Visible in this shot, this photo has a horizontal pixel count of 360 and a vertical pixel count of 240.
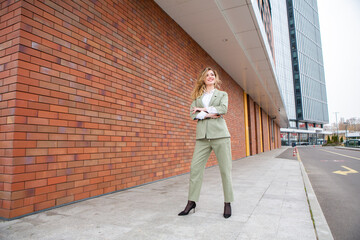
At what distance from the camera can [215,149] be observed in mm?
2605

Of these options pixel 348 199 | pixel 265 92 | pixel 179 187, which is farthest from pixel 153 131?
pixel 265 92

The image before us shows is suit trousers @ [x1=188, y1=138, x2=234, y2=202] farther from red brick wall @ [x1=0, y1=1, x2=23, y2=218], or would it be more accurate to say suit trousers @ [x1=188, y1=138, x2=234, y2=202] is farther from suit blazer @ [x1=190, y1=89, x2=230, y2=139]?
red brick wall @ [x1=0, y1=1, x2=23, y2=218]

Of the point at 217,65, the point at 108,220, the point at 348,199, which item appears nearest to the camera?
the point at 108,220

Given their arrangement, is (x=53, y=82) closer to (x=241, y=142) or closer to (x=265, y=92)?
(x=241, y=142)

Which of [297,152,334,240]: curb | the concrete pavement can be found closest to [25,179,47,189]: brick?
the concrete pavement

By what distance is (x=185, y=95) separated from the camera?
643 centimetres

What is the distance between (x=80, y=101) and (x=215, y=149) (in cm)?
202

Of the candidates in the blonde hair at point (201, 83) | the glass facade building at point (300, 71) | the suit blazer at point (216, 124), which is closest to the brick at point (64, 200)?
the suit blazer at point (216, 124)

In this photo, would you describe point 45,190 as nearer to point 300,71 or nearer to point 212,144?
point 212,144

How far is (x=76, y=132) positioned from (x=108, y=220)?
133 cm

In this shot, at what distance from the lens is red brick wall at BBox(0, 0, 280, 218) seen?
245cm

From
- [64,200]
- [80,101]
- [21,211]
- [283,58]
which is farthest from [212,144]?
[283,58]

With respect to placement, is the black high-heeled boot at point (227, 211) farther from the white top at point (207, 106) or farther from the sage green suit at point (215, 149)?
the white top at point (207, 106)

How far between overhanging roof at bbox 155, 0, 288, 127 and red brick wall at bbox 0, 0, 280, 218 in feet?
2.55
